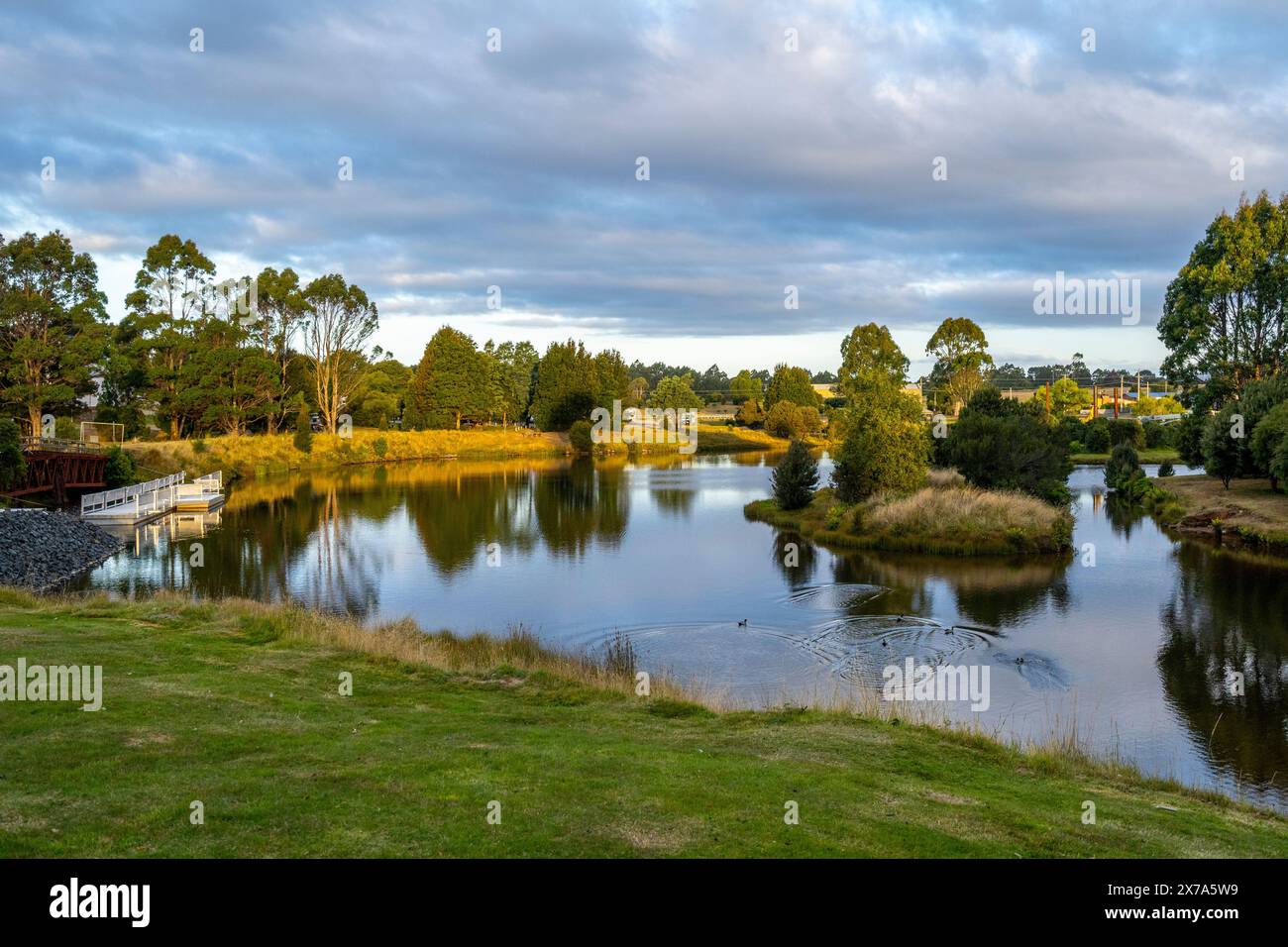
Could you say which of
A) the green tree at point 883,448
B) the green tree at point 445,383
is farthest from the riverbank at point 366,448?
the green tree at point 883,448

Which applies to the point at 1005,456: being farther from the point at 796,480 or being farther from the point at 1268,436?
the point at 1268,436

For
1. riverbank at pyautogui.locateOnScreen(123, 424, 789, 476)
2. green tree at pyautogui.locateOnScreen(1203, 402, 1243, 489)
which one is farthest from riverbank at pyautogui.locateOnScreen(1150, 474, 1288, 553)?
riverbank at pyautogui.locateOnScreen(123, 424, 789, 476)

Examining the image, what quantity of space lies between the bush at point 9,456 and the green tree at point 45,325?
646 inches

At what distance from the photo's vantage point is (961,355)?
7569 cm

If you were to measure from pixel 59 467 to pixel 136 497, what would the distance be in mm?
3167

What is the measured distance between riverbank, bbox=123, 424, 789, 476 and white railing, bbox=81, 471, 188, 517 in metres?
5.45

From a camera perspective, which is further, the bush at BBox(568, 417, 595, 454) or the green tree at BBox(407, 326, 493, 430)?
the bush at BBox(568, 417, 595, 454)

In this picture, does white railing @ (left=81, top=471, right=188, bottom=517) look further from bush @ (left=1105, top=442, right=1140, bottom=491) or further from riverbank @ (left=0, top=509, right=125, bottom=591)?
bush @ (left=1105, top=442, right=1140, bottom=491)

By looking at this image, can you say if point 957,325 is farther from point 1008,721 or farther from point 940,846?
point 940,846

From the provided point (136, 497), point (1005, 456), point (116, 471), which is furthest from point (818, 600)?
point (116, 471)

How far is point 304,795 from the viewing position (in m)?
7.60

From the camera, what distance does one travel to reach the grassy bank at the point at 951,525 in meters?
33.1

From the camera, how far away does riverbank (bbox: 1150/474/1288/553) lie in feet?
116
